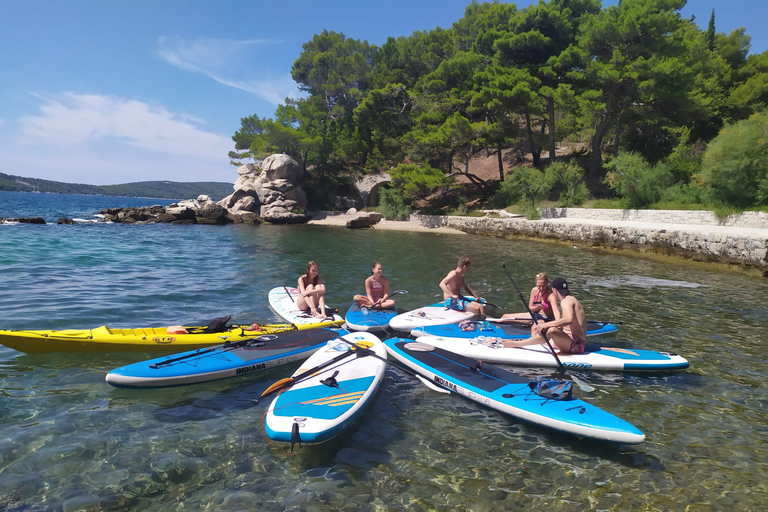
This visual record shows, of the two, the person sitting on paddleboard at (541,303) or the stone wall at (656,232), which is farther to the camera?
the stone wall at (656,232)

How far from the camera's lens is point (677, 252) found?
66.0 feet

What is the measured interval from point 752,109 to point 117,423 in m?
42.2

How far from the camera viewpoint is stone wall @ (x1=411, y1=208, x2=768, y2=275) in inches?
675

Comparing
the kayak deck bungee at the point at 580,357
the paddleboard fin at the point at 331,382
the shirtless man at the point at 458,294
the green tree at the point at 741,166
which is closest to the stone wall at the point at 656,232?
the green tree at the point at 741,166

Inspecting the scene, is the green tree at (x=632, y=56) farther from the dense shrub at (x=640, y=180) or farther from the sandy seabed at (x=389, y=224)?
the sandy seabed at (x=389, y=224)

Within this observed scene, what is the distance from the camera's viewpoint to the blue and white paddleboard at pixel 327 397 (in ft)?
15.3

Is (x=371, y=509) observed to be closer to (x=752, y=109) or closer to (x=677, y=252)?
(x=677, y=252)

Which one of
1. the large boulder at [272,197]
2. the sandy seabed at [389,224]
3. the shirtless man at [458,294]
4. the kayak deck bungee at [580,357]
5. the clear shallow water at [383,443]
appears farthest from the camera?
the large boulder at [272,197]

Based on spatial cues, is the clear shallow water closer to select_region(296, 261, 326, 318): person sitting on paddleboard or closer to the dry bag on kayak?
the dry bag on kayak

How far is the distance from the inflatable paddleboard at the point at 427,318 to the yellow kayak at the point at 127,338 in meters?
2.36

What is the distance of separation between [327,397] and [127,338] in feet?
13.8

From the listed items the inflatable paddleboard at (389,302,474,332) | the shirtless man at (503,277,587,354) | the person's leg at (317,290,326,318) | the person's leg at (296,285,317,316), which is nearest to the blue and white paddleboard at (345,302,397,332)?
the inflatable paddleboard at (389,302,474,332)

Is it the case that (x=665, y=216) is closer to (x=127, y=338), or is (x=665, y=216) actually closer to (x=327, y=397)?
(x=327, y=397)

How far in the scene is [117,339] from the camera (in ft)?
23.8
